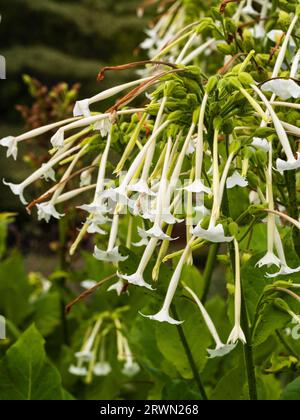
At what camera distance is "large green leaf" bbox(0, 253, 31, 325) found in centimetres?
223

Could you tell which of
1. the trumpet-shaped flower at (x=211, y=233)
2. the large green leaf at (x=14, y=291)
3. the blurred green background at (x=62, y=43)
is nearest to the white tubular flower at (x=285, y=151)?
the trumpet-shaped flower at (x=211, y=233)

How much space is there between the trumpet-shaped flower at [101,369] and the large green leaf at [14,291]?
384 mm

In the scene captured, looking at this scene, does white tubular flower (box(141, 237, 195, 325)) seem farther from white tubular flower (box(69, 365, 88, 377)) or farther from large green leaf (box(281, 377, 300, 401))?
white tubular flower (box(69, 365, 88, 377))

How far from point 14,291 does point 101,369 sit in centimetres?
45

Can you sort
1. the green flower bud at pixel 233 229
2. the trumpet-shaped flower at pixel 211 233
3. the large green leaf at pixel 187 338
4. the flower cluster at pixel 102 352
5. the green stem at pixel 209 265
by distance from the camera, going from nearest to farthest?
the trumpet-shaped flower at pixel 211 233, the green flower bud at pixel 233 229, the large green leaf at pixel 187 338, the green stem at pixel 209 265, the flower cluster at pixel 102 352

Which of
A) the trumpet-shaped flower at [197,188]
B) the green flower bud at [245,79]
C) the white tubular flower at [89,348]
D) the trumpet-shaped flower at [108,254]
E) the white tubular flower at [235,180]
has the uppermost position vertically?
the green flower bud at [245,79]

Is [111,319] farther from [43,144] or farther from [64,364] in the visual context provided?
[43,144]

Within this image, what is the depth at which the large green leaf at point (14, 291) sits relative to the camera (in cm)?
223

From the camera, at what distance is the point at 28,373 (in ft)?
4.74

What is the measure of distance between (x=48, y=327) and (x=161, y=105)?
4.37ft

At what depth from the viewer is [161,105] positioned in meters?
0.99

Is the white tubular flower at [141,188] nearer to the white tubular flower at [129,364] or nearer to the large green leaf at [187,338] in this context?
the large green leaf at [187,338]
